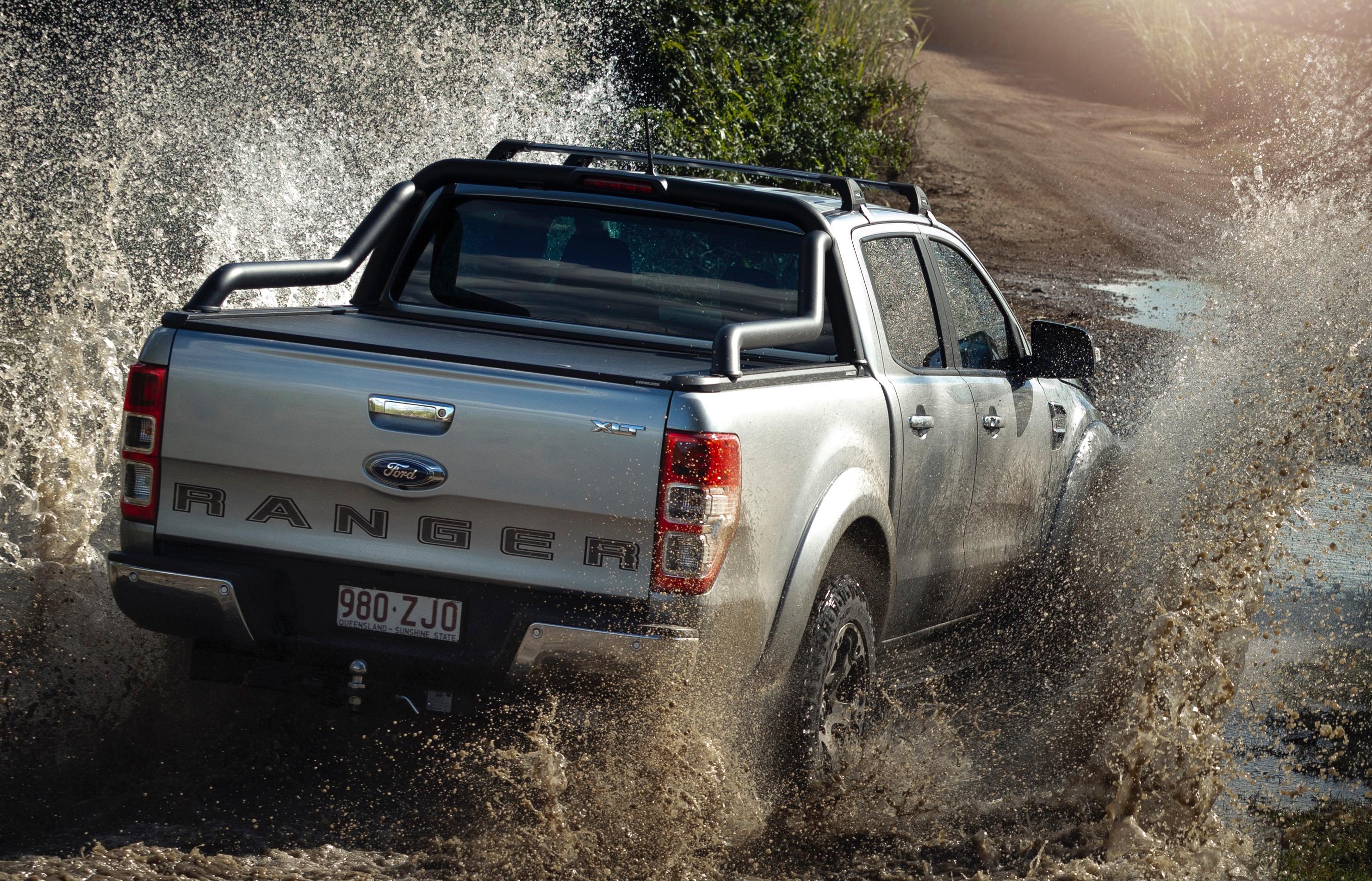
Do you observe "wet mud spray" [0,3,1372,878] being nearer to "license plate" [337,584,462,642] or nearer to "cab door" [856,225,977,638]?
"license plate" [337,584,462,642]

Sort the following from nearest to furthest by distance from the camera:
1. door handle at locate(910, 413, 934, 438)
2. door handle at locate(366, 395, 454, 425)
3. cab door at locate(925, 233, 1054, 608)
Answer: door handle at locate(366, 395, 454, 425) < door handle at locate(910, 413, 934, 438) < cab door at locate(925, 233, 1054, 608)

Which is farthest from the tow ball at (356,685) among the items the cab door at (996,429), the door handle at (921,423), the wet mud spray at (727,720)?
the cab door at (996,429)

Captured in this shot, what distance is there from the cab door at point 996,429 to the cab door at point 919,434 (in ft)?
0.35

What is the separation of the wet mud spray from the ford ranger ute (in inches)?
8.9

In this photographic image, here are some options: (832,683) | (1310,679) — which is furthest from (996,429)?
(1310,679)

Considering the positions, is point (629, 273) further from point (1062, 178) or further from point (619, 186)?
point (1062, 178)

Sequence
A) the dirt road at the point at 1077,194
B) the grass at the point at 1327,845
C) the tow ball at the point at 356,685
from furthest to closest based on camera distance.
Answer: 1. the dirt road at the point at 1077,194
2. the grass at the point at 1327,845
3. the tow ball at the point at 356,685

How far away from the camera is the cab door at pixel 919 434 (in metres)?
4.82

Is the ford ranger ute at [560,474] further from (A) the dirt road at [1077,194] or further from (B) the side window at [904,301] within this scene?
(A) the dirt road at [1077,194]

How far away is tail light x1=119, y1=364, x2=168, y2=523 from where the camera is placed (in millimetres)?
3887

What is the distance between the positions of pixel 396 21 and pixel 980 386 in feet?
32.5

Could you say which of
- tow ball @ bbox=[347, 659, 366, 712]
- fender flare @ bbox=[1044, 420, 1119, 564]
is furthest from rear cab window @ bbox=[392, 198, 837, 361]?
fender flare @ bbox=[1044, 420, 1119, 564]

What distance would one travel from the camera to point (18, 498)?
643 cm

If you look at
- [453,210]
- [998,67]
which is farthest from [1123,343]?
[998,67]
